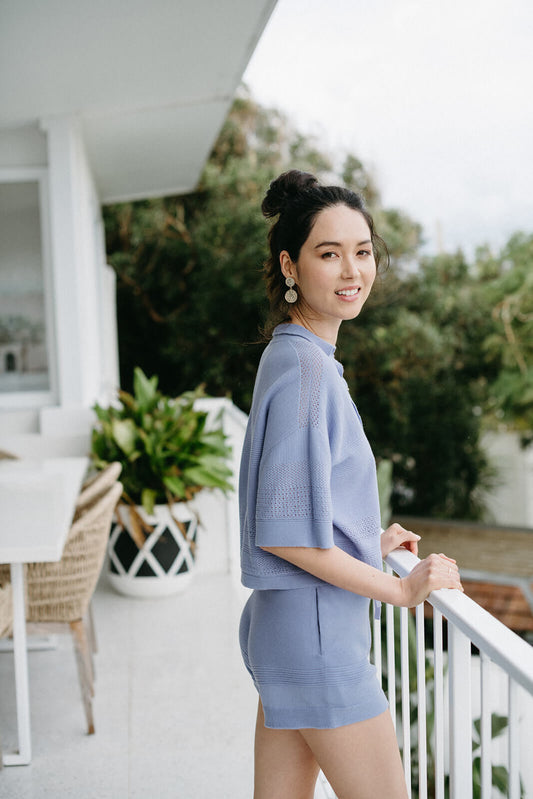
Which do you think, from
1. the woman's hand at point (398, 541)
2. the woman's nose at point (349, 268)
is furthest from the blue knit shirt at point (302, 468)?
the woman's hand at point (398, 541)

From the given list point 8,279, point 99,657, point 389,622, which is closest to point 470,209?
point 8,279

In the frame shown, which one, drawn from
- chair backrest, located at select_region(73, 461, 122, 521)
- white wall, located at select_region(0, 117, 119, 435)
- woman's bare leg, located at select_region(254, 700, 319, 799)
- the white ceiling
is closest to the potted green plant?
white wall, located at select_region(0, 117, 119, 435)

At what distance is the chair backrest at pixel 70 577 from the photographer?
267cm

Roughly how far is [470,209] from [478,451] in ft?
15.3

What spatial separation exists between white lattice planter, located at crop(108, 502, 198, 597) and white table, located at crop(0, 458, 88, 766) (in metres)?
0.98

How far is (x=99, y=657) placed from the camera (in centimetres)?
350

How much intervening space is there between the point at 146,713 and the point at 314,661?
6.46 ft

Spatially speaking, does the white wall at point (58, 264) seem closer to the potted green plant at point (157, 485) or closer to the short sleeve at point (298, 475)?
the potted green plant at point (157, 485)

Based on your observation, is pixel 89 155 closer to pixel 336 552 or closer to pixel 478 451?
pixel 336 552

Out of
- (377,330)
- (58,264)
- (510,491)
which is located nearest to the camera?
(58,264)

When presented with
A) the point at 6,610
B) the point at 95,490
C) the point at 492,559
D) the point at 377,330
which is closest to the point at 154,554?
the point at 95,490

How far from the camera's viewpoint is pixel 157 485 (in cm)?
426

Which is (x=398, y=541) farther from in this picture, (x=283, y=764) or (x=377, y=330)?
(x=377, y=330)

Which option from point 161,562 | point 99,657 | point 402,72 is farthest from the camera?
point 402,72
